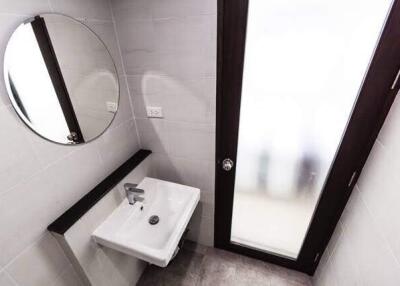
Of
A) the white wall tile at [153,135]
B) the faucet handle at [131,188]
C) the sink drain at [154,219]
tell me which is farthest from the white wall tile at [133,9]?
the sink drain at [154,219]

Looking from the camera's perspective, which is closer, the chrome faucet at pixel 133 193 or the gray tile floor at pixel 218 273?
the chrome faucet at pixel 133 193

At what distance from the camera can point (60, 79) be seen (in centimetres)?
93

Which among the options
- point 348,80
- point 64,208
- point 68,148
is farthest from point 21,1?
point 348,80

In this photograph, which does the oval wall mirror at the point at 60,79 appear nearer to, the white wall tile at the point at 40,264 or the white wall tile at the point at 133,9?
the white wall tile at the point at 133,9

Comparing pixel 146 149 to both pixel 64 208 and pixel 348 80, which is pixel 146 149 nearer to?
pixel 64 208

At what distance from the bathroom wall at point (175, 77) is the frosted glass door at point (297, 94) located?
0.23m

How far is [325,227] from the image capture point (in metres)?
1.33

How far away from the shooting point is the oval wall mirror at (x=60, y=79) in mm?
771

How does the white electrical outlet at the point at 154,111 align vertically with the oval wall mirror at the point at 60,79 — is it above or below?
below

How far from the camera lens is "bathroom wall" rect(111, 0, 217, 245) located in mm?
1055

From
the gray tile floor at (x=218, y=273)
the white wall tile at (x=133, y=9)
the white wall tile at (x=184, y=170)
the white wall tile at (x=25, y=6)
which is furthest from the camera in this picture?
the gray tile floor at (x=218, y=273)

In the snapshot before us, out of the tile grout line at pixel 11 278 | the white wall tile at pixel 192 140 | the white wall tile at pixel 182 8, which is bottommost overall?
the tile grout line at pixel 11 278

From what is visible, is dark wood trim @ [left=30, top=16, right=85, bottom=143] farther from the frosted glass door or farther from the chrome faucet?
the frosted glass door

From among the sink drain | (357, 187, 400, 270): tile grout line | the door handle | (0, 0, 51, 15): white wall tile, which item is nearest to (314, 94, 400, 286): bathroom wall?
(357, 187, 400, 270): tile grout line
